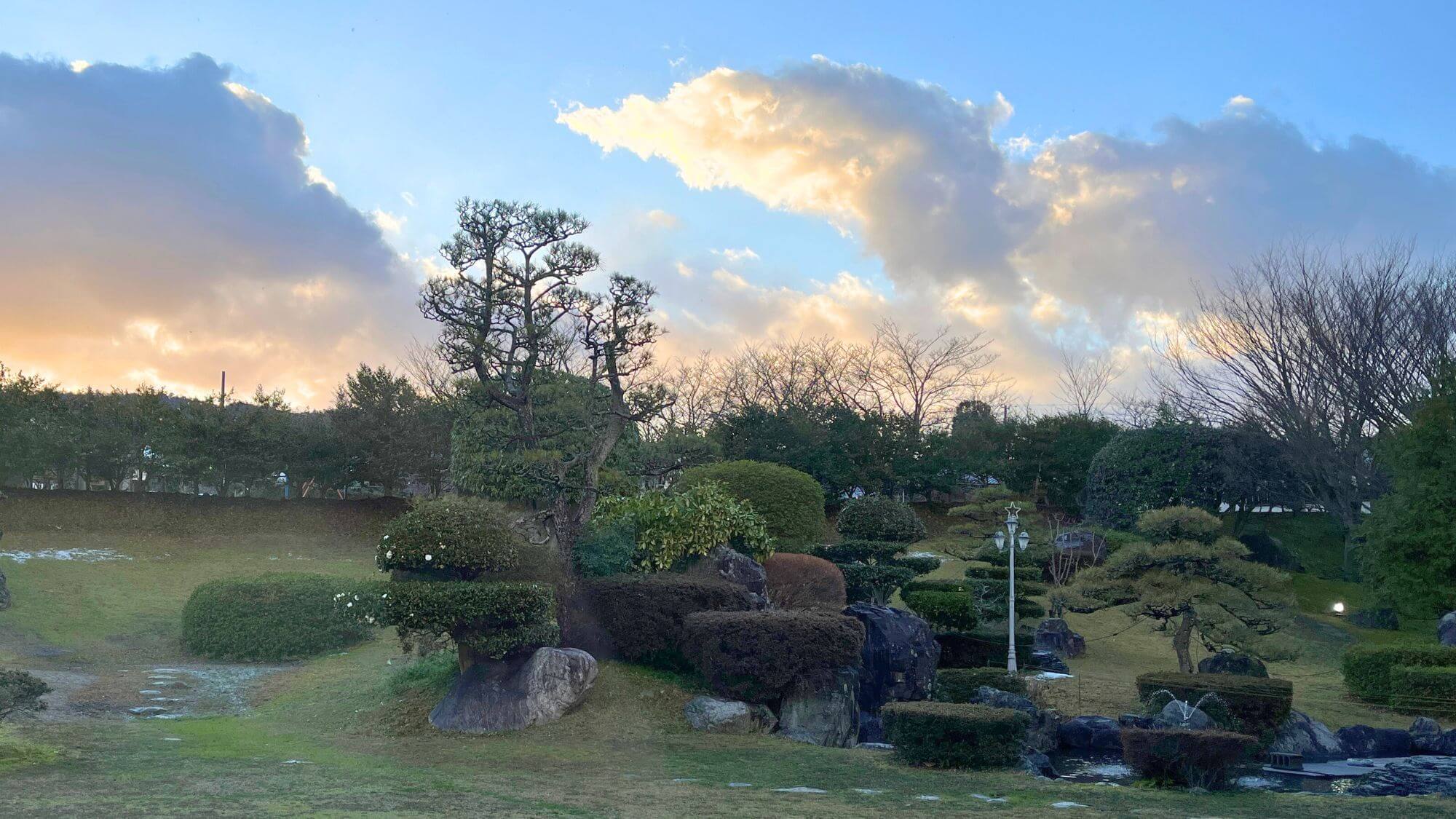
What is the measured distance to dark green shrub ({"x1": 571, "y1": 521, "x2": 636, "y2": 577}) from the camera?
45.6ft

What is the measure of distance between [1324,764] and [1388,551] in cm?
1123

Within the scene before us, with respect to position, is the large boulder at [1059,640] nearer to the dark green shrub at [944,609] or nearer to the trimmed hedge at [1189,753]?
the dark green shrub at [944,609]

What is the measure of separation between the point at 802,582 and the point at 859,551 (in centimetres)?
330

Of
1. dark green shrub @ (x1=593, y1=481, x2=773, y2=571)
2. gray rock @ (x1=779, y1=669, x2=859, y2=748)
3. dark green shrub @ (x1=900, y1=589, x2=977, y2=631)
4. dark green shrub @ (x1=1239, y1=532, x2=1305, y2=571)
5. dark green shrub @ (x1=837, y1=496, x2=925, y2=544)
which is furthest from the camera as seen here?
dark green shrub @ (x1=1239, y1=532, x2=1305, y2=571)

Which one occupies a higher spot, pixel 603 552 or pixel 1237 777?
pixel 603 552

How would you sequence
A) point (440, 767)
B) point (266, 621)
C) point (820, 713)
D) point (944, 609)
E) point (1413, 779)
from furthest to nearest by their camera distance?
point (944, 609) → point (266, 621) → point (820, 713) → point (1413, 779) → point (440, 767)

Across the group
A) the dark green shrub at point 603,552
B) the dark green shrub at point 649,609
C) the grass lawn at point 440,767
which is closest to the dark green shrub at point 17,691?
the grass lawn at point 440,767

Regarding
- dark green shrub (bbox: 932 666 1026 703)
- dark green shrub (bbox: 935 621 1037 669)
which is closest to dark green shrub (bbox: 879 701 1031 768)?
dark green shrub (bbox: 932 666 1026 703)

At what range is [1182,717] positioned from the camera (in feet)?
39.7

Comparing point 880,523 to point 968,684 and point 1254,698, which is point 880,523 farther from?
point 1254,698

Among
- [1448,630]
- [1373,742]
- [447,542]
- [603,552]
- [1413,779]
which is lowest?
[1373,742]

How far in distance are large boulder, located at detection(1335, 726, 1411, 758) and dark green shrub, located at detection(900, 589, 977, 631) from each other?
5.57m

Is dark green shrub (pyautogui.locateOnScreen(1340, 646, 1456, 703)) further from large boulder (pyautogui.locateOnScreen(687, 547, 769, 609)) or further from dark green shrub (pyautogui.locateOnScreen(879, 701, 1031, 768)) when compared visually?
dark green shrub (pyautogui.locateOnScreen(879, 701, 1031, 768))

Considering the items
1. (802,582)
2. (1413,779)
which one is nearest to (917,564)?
(802,582)
